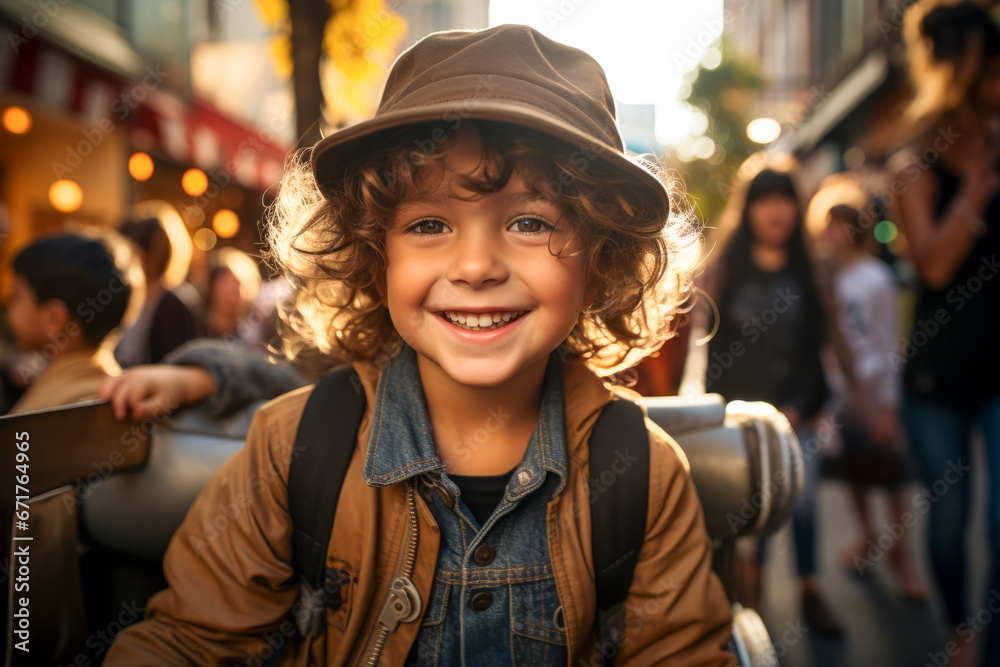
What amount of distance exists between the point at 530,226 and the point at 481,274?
0.16m

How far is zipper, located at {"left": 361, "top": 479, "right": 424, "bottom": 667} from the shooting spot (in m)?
1.27

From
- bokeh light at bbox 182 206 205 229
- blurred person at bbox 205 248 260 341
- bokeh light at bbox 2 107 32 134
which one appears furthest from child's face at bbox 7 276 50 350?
bokeh light at bbox 182 206 205 229

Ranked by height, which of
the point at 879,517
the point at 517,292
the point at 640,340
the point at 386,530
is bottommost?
the point at 879,517

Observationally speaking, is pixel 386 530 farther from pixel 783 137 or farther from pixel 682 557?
pixel 783 137

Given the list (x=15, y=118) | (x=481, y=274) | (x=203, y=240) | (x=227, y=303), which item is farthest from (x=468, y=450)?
(x=203, y=240)

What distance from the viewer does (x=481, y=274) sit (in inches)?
46.1

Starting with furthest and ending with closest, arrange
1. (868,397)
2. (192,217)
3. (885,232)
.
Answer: (885,232)
(192,217)
(868,397)

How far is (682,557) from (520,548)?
33 cm

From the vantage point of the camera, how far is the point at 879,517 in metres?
4.36

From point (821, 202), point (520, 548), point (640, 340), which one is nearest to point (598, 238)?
point (640, 340)

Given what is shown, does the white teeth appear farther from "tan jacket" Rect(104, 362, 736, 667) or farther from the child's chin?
"tan jacket" Rect(104, 362, 736, 667)

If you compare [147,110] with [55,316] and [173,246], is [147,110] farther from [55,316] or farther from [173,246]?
[55,316]

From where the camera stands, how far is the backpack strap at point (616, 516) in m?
1.31

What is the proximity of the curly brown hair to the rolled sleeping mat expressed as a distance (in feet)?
0.79
